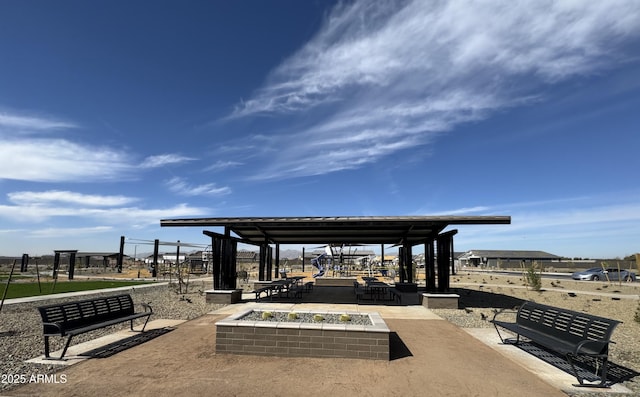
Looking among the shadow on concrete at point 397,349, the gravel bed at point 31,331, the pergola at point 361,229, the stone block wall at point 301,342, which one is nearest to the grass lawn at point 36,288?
the gravel bed at point 31,331

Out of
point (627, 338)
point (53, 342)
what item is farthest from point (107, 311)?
point (627, 338)

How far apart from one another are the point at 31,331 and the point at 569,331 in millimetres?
10974

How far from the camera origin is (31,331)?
7.79 m

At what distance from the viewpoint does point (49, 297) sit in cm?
1376

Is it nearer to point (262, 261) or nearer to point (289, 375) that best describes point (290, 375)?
point (289, 375)

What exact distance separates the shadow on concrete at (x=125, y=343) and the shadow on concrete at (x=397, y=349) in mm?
4856

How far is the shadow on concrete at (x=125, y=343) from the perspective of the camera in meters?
5.84

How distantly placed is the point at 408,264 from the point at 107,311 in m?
12.9

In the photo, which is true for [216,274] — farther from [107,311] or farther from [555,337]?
[555,337]

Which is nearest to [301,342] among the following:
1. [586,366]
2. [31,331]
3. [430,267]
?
[586,366]

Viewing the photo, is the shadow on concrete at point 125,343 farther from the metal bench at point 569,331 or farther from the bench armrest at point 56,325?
the metal bench at point 569,331

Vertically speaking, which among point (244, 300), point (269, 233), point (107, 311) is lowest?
point (244, 300)

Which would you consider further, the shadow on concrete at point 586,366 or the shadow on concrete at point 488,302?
the shadow on concrete at point 488,302

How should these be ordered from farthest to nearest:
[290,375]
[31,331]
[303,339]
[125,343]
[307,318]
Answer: [31,331], [307,318], [125,343], [303,339], [290,375]
